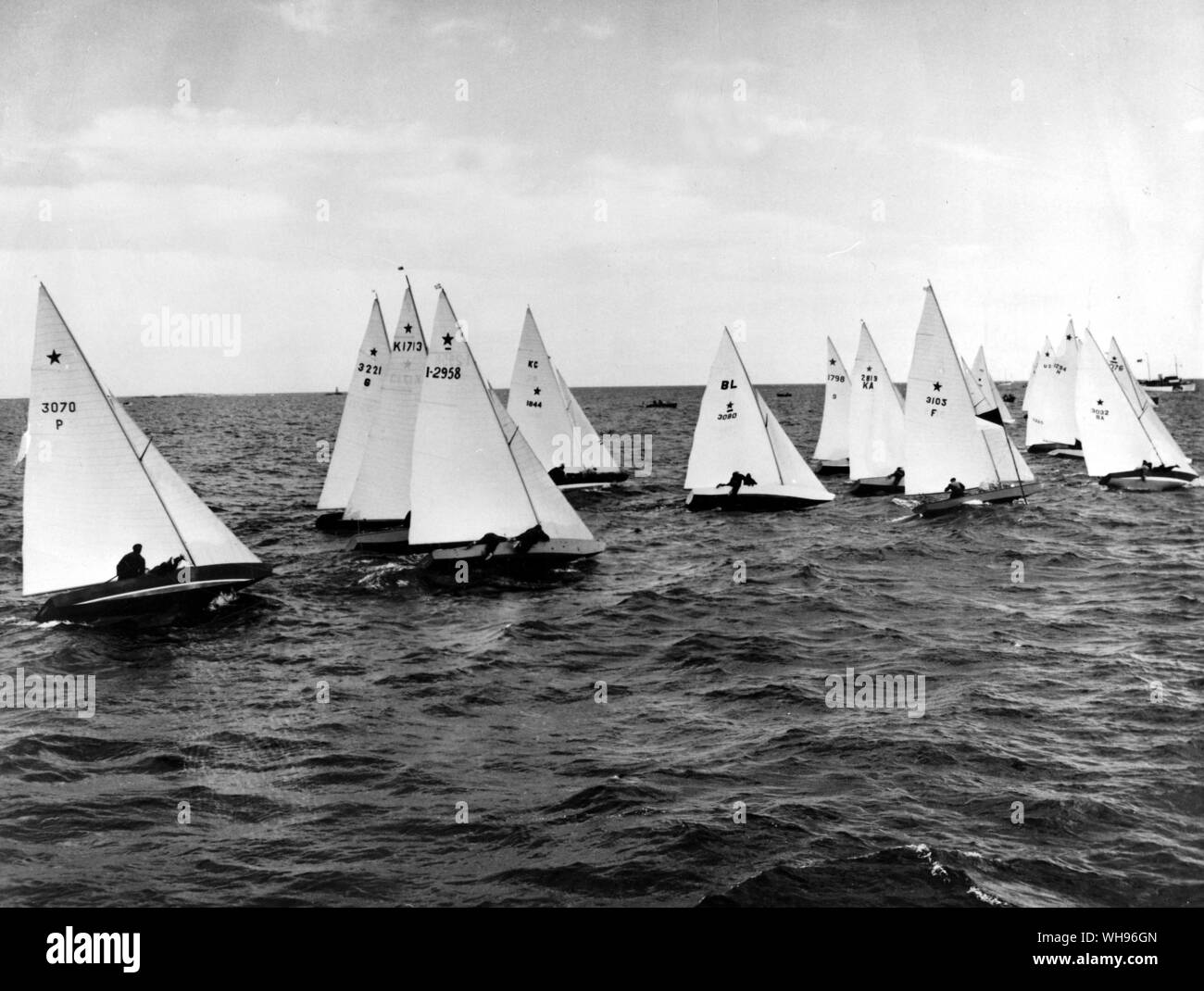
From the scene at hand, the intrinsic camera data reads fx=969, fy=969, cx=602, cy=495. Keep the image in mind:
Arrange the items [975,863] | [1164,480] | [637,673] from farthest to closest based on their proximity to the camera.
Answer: [1164,480], [637,673], [975,863]

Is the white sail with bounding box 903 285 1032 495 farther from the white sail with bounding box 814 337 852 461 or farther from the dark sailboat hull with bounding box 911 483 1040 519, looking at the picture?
the white sail with bounding box 814 337 852 461

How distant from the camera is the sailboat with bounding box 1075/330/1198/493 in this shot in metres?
41.5

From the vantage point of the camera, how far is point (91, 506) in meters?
22.8

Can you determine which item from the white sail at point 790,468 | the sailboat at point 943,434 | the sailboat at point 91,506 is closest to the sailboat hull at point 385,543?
the sailboat at point 91,506

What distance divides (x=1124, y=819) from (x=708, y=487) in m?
30.9

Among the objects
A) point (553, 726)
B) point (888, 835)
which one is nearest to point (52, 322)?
point (553, 726)

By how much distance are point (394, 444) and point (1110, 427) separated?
102 feet

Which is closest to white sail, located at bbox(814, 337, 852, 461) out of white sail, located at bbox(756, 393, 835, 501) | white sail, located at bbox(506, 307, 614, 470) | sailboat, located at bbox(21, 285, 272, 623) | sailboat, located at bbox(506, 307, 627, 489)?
white sail, located at bbox(756, 393, 835, 501)

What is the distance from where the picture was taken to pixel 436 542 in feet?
96.4

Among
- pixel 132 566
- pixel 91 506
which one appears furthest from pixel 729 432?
pixel 91 506

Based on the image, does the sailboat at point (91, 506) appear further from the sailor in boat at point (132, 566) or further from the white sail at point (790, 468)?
the white sail at point (790, 468)

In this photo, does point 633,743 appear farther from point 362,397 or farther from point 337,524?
point 337,524

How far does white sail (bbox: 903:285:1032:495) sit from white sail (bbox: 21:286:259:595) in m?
26.2

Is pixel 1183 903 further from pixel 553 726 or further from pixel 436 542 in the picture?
pixel 436 542
